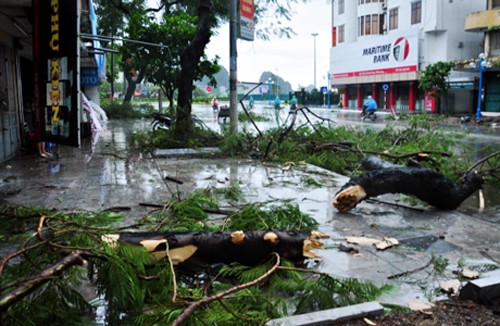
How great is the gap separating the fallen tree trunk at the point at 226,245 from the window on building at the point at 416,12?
4331 centimetres

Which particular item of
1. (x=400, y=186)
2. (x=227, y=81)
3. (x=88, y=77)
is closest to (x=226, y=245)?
(x=400, y=186)

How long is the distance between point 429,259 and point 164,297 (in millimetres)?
2563

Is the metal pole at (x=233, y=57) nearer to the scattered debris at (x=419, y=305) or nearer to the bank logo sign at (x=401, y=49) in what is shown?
the scattered debris at (x=419, y=305)

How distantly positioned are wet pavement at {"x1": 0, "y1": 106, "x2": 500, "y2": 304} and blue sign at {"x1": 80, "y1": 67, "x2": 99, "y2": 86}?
6521 mm

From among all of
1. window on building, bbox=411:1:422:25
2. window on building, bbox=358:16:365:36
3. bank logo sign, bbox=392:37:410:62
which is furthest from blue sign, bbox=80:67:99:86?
window on building, bbox=358:16:365:36

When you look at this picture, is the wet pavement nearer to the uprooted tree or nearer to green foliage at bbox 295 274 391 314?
green foliage at bbox 295 274 391 314

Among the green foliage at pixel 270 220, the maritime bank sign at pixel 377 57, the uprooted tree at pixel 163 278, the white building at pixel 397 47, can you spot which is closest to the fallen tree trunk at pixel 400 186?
the green foliage at pixel 270 220

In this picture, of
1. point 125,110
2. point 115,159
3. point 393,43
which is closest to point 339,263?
point 115,159

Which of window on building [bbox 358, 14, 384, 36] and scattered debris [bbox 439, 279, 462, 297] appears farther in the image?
window on building [bbox 358, 14, 384, 36]

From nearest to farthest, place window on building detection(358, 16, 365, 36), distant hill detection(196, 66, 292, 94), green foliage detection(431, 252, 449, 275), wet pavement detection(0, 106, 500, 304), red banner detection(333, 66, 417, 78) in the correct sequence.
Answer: green foliage detection(431, 252, 449, 275) → wet pavement detection(0, 106, 500, 304) → red banner detection(333, 66, 417, 78) → window on building detection(358, 16, 365, 36) → distant hill detection(196, 66, 292, 94)

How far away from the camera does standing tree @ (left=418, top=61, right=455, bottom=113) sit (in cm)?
3488

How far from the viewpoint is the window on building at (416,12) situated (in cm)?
4254

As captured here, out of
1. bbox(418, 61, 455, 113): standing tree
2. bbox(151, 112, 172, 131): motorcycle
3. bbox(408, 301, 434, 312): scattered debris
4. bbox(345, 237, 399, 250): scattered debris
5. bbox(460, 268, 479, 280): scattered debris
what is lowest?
bbox(408, 301, 434, 312): scattered debris

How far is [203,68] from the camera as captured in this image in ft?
62.4
